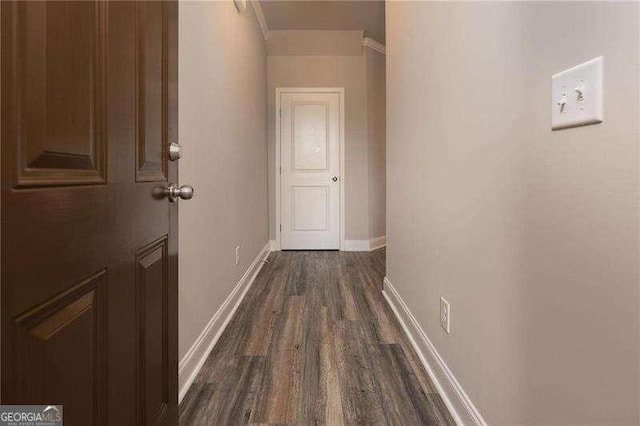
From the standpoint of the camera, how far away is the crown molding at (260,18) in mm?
3536

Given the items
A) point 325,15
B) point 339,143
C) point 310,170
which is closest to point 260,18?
point 325,15

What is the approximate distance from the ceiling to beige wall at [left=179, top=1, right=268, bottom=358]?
2.04ft

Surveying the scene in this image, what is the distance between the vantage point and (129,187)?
30.3 inches

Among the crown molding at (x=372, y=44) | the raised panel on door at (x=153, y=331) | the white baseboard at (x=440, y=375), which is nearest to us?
the raised panel on door at (x=153, y=331)

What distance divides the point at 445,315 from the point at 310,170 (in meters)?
3.41

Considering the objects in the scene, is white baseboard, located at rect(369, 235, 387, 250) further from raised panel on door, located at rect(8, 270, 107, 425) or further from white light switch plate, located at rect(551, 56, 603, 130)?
raised panel on door, located at rect(8, 270, 107, 425)

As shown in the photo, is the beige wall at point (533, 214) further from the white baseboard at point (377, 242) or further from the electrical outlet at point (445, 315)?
the white baseboard at point (377, 242)

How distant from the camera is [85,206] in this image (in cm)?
61

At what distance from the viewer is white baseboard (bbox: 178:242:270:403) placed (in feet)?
4.94

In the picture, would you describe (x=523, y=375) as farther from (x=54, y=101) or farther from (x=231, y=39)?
(x=231, y=39)

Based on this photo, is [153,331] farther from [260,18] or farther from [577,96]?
[260,18]

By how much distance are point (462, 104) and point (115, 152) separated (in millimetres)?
1115

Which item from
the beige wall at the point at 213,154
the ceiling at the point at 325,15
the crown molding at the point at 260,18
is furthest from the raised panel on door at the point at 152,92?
the ceiling at the point at 325,15

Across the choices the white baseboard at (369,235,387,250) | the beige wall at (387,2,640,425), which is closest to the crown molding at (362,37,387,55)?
the white baseboard at (369,235,387,250)
